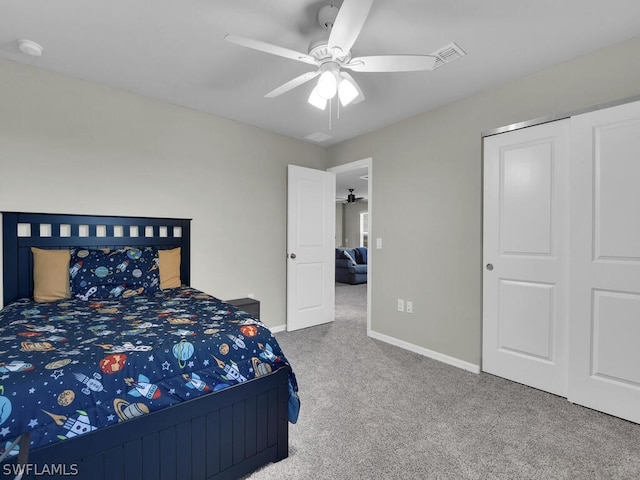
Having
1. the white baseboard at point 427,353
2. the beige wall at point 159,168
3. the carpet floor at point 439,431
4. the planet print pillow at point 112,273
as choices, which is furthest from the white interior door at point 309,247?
the planet print pillow at point 112,273

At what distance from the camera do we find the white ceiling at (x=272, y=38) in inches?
71.6

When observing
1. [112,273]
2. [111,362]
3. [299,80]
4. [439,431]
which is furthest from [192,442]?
[299,80]

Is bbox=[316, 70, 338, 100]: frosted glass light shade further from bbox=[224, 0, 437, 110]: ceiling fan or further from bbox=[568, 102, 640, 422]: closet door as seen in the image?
bbox=[568, 102, 640, 422]: closet door

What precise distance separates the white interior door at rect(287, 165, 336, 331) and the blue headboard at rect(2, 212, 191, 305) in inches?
50.1

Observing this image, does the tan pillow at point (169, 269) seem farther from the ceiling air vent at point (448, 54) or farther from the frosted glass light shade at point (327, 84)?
the ceiling air vent at point (448, 54)

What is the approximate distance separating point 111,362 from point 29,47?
2.31m

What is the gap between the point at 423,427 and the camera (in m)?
1.99

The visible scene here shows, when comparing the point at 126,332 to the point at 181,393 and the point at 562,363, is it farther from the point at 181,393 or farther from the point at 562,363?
the point at 562,363

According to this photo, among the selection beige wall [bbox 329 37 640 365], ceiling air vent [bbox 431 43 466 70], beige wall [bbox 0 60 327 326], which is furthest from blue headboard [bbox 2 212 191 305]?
ceiling air vent [bbox 431 43 466 70]

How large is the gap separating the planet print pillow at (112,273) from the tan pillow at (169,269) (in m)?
0.10

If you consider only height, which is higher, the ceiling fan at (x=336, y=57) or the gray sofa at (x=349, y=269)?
the ceiling fan at (x=336, y=57)

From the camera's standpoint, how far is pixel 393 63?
5.92 feet

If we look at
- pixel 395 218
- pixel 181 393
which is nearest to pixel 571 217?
pixel 395 218

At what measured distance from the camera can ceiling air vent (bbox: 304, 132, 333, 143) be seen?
401 cm
